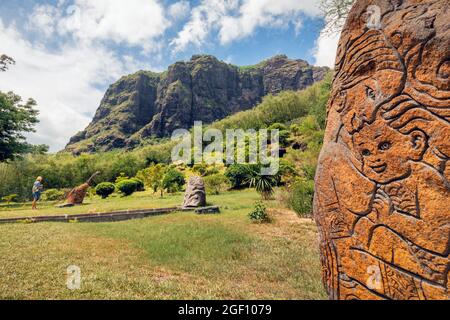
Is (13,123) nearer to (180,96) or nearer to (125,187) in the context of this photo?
(125,187)

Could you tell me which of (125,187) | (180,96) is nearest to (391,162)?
(125,187)

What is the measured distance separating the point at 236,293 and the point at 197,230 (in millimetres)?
4702

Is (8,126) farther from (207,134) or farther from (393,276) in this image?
(207,134)

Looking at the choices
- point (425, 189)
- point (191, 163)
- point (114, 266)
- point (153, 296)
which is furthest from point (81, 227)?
point (191, 163)

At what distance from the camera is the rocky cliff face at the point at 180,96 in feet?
377

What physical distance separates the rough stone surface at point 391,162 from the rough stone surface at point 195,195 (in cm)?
1083

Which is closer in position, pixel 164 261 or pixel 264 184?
pixel 164 261

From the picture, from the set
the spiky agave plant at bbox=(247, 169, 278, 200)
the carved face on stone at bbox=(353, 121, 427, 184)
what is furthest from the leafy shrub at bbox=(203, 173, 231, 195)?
the carved face on stone at bbox=(353, 121, 427, 184)

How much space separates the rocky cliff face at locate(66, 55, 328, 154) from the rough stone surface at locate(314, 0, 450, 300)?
361ft

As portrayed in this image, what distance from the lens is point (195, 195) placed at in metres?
14.1

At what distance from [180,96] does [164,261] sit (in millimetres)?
118916

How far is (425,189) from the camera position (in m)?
2.74

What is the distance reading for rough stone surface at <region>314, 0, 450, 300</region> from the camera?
8.86ft

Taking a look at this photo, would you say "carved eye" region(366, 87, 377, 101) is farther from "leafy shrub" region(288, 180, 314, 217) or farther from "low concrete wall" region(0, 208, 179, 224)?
"low concrete wall" region(0, 208, 179, 224)
